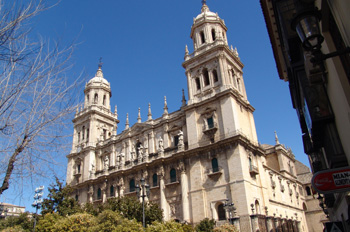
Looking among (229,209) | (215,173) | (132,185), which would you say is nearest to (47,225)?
(132,185)

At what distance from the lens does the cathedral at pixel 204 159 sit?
2492 cm

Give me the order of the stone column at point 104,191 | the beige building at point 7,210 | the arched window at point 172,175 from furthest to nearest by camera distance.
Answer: the stone column at point 104,191
the arched window at point 172,175
the beige building at point 7,210

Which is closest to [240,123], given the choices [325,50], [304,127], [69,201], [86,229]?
[304,127]

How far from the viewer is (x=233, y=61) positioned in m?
32.3

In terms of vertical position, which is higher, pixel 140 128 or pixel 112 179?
pixel 140 128

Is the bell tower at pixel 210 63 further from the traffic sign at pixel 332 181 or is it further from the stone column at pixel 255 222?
the traffic sign at pixel 332 181

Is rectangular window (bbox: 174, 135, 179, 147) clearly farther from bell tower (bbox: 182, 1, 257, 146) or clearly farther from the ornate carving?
the ornate carving

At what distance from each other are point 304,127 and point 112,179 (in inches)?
1002

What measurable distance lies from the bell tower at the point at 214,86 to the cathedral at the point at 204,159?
102mm

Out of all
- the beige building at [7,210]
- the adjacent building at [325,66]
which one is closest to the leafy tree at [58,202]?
the beige building at [7,210]

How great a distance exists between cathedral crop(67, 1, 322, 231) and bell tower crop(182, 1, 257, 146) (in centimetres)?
10

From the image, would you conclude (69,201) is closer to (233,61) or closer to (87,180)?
(87,180)

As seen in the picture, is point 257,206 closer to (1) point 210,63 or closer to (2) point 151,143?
(2) point 151,143

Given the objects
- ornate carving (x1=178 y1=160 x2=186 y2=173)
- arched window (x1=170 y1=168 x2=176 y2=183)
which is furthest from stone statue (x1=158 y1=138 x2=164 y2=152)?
ornate carving (x1=178 y1=160 x2=186 y2=173)
